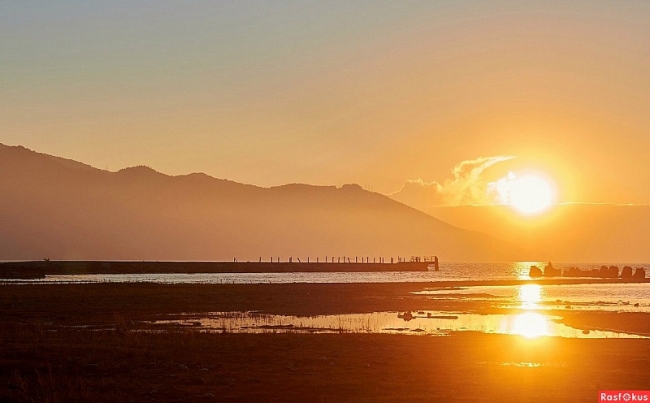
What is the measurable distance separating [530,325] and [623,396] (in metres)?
26.4

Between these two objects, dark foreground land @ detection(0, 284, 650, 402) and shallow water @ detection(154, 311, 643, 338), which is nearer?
dark foreground land @ detection(0, 284, 650, 402)

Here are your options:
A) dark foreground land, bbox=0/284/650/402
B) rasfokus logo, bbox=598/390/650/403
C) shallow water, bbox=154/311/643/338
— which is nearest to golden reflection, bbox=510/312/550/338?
shallow water, bbox=154/311/643/338

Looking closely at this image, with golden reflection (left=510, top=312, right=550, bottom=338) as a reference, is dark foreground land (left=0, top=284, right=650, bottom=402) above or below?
below

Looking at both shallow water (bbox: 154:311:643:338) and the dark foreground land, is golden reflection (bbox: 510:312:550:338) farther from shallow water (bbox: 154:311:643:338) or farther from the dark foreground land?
the dark foreground land

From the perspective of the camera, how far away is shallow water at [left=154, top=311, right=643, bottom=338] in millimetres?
43875

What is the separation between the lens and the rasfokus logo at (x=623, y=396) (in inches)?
900

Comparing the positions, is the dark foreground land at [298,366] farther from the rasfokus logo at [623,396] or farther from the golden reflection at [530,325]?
the golden reflection at [530,325]

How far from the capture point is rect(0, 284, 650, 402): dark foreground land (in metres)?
24.7

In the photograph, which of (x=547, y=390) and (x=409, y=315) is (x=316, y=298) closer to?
(x=409, y=315)

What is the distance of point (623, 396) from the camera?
23.1 meters

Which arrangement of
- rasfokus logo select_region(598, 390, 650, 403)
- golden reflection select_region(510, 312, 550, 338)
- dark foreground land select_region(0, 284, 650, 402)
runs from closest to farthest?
rasfokus logo select_region(598, 390, 650, 403) < dark foreground land select_region(0, 284, 650, 402) < golden reflection select_region(510, 312, 550, 338)

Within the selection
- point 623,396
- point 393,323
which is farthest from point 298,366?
point 393,323

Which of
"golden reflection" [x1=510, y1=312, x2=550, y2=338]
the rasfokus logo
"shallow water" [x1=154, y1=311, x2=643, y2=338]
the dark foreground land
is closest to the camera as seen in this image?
the rasfokus logo

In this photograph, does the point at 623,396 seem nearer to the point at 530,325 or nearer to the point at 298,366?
the point at 298,366
